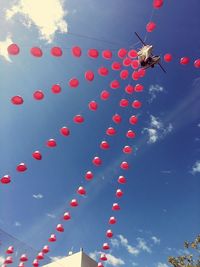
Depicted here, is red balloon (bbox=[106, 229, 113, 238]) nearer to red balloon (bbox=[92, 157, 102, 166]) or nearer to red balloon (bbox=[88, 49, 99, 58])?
red balloon (bbox=[92, 157, 102, 166])

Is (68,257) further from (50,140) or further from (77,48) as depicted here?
(77,48)

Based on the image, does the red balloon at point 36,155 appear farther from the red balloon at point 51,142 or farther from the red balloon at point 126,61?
the red balloon at point 126,61

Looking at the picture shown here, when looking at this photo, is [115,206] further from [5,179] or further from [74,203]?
[5,179]

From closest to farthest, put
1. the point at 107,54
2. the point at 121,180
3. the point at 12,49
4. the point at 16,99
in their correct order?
the point at 12,49 < the point at 16,99 < the point at 107,54 < the point at 121,180

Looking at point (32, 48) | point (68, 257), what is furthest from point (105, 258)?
point (32, 48)

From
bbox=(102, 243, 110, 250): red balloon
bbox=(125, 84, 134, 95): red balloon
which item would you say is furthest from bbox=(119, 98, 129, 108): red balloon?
bbox=(102, 243, 110, 250): red balloon

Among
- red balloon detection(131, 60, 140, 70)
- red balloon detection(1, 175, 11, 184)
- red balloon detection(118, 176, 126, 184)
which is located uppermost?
red balloon detection(131, 60, 140, 70)

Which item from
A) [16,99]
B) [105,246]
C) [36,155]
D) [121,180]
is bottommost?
[105,246]

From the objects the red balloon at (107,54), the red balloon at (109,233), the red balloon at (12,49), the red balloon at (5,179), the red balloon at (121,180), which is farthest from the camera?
the red balloon at (109,233)

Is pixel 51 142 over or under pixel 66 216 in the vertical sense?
over

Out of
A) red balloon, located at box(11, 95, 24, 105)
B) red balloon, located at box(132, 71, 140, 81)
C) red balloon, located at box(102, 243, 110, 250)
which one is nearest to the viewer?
red balloon, located at box(11, 95, 24, 105)

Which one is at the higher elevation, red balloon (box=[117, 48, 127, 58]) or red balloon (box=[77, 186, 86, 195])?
red balloon (box=[117, 48, 127, 58])

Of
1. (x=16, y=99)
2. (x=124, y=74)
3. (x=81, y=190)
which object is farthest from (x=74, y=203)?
(x=124, y=74)

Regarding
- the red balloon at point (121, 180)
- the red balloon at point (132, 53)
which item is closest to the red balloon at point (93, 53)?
the red balloon at point (132, 53)
